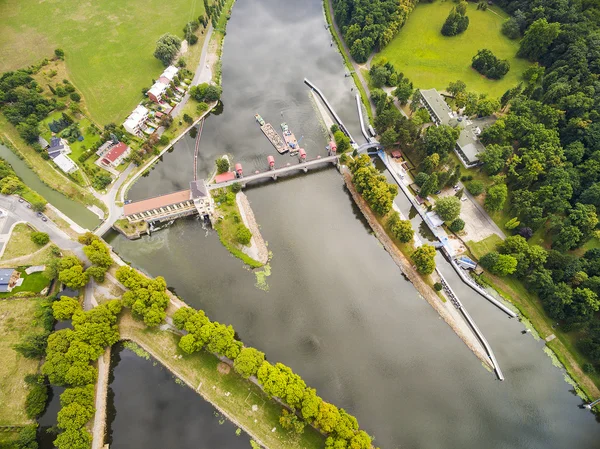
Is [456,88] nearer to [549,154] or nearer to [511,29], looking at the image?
[549,154]

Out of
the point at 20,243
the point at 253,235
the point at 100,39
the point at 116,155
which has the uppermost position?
the point at 100,39

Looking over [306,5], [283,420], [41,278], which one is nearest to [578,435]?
[283,420]

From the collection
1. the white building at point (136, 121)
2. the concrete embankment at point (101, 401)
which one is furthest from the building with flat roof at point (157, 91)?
the concrete embankment at point (101, 401)

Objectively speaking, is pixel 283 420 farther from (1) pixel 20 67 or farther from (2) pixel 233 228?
(1) pixel 20 67

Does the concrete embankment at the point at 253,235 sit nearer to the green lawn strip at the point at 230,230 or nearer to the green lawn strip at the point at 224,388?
the green lawn strip at the point at 230,230

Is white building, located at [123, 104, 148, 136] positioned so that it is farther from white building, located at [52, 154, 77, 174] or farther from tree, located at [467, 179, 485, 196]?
tree, located at [467, 179, 485, 196]

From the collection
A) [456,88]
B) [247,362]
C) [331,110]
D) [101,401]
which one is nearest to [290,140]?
[331,110]

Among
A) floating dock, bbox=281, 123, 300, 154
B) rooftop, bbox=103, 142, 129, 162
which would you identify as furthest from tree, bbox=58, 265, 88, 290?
floating dock, bbox=281, 123, 300, 154
